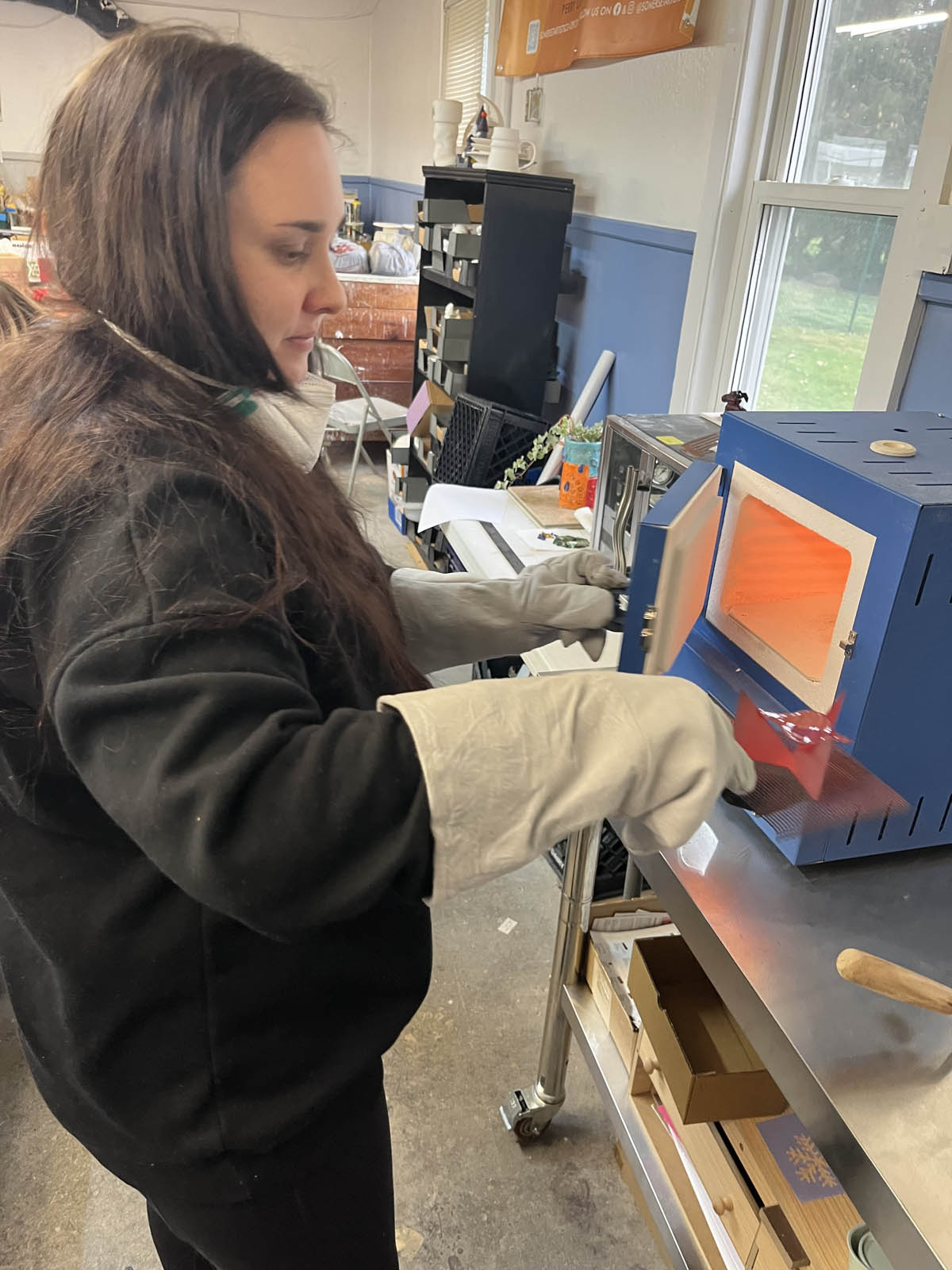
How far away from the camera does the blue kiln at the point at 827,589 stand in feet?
2.56

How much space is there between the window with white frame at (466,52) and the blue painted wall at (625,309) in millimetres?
1348

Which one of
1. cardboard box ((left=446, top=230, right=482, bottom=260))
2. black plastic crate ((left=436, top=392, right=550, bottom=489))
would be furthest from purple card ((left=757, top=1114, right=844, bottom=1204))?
cardboard box ((left=446, top=230, right=482, bottom=260))

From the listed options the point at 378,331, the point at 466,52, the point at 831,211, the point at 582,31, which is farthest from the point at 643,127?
the point at 378,331

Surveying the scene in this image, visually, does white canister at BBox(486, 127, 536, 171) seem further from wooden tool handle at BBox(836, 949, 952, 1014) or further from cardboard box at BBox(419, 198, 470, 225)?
wooden tool handle at BBox(836, 949, 952, 1014)

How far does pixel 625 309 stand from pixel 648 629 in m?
1.96

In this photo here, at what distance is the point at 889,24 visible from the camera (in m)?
1.69

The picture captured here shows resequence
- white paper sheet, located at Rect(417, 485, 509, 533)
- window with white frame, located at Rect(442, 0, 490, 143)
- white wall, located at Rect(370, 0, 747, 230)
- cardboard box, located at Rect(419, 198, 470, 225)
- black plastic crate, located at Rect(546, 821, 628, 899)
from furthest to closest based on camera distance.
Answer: window with white frame, located at Rect(442, 0, 490, 143), cardboard box, located at Rect(419, 198, 470, 225), white paper sheet, located at Rect(417, 485, 509, 533), white wall, located at Rect(370, 0, 747, 230), black plastic crate, located at Rect(546, 821, 628, 899)

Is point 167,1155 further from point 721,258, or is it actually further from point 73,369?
point 721,258

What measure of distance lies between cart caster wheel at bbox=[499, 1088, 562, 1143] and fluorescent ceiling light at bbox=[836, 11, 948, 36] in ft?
6.39

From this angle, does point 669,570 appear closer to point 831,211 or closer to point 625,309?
point 831,211

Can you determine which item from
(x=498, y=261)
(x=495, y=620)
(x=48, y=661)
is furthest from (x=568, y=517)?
(x=48, y=661)

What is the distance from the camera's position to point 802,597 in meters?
0.95

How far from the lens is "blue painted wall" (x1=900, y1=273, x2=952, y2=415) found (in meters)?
1.44

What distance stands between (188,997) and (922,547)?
71cm
